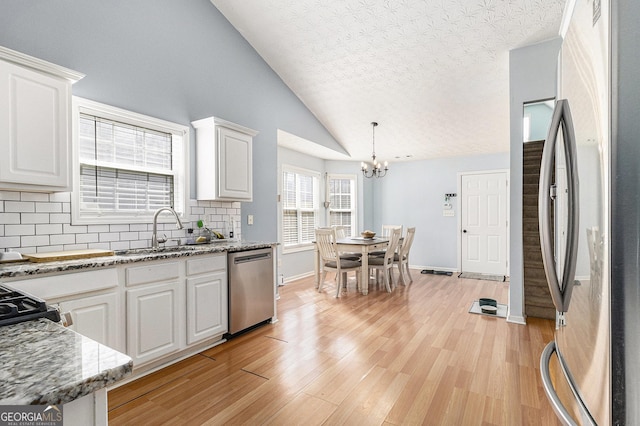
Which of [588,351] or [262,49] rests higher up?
[262,49]

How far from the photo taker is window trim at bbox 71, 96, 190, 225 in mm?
2586

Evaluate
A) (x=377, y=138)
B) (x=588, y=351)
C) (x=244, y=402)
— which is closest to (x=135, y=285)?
(x=244, y=402)

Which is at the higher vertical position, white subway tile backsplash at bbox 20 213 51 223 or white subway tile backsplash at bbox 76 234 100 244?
white subway tile backsplash at bbox 20 213 51 223

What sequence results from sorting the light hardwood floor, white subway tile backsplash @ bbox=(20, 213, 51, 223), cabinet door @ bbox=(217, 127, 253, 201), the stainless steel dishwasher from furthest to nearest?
cabinet door @ bbox=(217, 127, 253, 201)
the stainless steel dishwasher
white subway tile backsplash @ bbox=(20, 213, 51, 223)
the light hardwood floor

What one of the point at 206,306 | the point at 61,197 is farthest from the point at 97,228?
the point at 206,306

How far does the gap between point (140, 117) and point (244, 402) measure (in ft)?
8.46

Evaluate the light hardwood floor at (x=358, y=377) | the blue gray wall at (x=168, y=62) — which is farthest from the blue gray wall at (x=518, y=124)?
the blue gray wall at (x=168, y=62)

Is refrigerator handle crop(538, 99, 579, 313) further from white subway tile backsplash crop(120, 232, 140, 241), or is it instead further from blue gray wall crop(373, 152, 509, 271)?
blue gray wall crop(373, 152, 509, 271)

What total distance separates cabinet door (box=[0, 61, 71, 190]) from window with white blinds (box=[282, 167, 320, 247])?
374 cm

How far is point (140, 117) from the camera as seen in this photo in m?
3.01

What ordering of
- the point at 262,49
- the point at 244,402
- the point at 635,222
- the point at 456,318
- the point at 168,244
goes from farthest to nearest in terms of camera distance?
the point at 262,49, the point at 456,318, the point at 168,244, the point at 244,402, the point at 635,222

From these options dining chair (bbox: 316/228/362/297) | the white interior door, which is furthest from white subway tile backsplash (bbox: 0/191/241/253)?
the white interior door

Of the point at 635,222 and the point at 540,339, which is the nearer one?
the point at 635,222

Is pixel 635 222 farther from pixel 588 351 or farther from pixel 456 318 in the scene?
pixel 456 318
